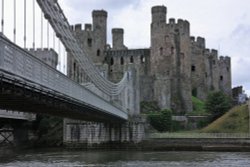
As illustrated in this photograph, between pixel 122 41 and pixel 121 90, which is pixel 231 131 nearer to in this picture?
pixel 121 90

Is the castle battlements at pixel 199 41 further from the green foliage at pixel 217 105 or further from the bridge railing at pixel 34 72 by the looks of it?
the bridge railing at pixel 34 72

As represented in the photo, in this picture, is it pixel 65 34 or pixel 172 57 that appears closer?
pixel 65 34

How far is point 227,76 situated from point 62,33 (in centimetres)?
6679

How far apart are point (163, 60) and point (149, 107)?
778 centimetres

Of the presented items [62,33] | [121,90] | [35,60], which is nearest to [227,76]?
[121,90]

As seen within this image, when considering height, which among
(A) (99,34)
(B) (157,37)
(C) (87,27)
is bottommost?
(B) (157,37)

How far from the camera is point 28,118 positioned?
5794 cm

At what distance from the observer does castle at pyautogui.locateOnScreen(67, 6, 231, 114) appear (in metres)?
71.8

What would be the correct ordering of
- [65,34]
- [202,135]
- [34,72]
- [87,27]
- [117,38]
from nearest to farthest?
[34,72]
[65,34]
[202,135]
[87,27]
[117,38]

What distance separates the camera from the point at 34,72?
2177cm

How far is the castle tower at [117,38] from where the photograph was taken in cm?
8756

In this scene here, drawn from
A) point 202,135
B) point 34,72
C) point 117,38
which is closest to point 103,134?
point 202,135

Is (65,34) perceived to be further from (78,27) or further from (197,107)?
(78,27)

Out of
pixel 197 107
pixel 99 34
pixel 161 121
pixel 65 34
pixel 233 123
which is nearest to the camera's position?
pixel 65 34
